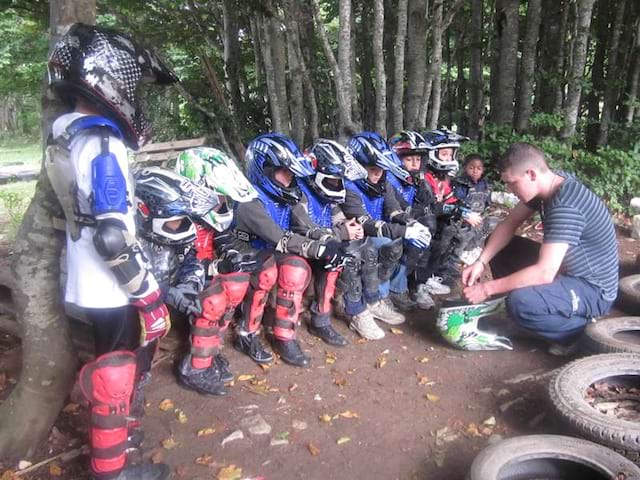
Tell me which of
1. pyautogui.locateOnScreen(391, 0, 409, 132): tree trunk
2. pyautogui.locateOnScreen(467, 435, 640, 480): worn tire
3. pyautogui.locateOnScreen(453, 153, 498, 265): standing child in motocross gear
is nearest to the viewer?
pyautogui.locateOnScreen(467, 435, 640, 480): worn tire

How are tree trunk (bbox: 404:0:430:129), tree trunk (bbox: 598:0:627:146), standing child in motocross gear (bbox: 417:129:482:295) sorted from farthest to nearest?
tree trunk (bbox: 598:0:627:146), tree trunk (bbox: 404:0:430:129), standing child in motocross gear (bbox: 417:129:482:295)

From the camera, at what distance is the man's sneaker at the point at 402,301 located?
5.95 m

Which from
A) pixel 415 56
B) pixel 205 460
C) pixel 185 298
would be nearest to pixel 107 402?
pixel 205 460

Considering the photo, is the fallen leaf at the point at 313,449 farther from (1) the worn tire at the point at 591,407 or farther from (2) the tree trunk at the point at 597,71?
(2) the tree trunk at the point at 597,71

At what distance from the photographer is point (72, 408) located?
3881mm

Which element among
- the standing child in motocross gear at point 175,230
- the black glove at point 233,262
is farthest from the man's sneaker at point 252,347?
the black glove at point 233,262

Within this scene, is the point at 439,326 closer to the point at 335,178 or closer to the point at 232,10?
the point at 335,178

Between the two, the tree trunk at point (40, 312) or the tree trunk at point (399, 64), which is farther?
the tree trunk at point (399, 64)

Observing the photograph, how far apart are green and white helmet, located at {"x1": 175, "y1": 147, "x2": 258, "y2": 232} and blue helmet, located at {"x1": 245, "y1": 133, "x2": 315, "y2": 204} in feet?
1.58

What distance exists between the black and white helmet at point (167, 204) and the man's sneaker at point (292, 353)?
4.89ft

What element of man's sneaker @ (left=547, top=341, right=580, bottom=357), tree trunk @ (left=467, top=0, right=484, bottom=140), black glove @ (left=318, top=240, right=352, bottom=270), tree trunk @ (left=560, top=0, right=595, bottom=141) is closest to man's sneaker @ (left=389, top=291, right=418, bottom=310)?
black glove @ (left=318, top=240, right=352, bottom=270)

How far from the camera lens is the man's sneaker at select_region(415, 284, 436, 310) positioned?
596cm

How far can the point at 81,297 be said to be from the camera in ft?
9.62

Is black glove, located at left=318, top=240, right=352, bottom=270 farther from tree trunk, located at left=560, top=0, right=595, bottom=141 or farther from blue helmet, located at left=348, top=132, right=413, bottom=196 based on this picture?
tree trunk, located at left=560, top=0, right=595, bottom=141
